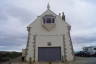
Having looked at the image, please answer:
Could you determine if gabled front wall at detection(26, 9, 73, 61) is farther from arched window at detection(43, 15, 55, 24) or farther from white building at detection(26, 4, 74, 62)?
arched window at detection(43, 15, 55, 24)

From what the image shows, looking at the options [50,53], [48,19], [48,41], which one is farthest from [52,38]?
[48,19]

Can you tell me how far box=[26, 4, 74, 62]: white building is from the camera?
116 feet

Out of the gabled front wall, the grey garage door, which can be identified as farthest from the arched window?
the grey garage door

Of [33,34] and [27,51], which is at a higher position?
[33,34]

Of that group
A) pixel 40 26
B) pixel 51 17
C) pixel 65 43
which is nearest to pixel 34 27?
pixel 40 26

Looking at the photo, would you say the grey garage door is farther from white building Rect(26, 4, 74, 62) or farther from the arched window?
the arched window

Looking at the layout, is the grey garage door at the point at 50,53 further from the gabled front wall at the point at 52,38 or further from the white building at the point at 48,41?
the gabled front wall at the point at 52,38

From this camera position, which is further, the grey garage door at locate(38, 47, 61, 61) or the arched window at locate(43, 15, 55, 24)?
the arched window at locate(43, 15, 55, 24)

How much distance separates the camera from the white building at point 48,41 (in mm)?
35500

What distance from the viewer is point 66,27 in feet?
120

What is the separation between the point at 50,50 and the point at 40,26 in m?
4.51

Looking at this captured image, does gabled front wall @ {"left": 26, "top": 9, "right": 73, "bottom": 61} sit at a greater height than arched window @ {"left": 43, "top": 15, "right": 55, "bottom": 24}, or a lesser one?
lesser

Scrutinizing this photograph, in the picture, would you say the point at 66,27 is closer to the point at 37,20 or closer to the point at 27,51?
the point at 37,20

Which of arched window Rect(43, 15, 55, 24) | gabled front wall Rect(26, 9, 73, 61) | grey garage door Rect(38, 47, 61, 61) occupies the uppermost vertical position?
arched window Rect(43, 15, 55, 24)
